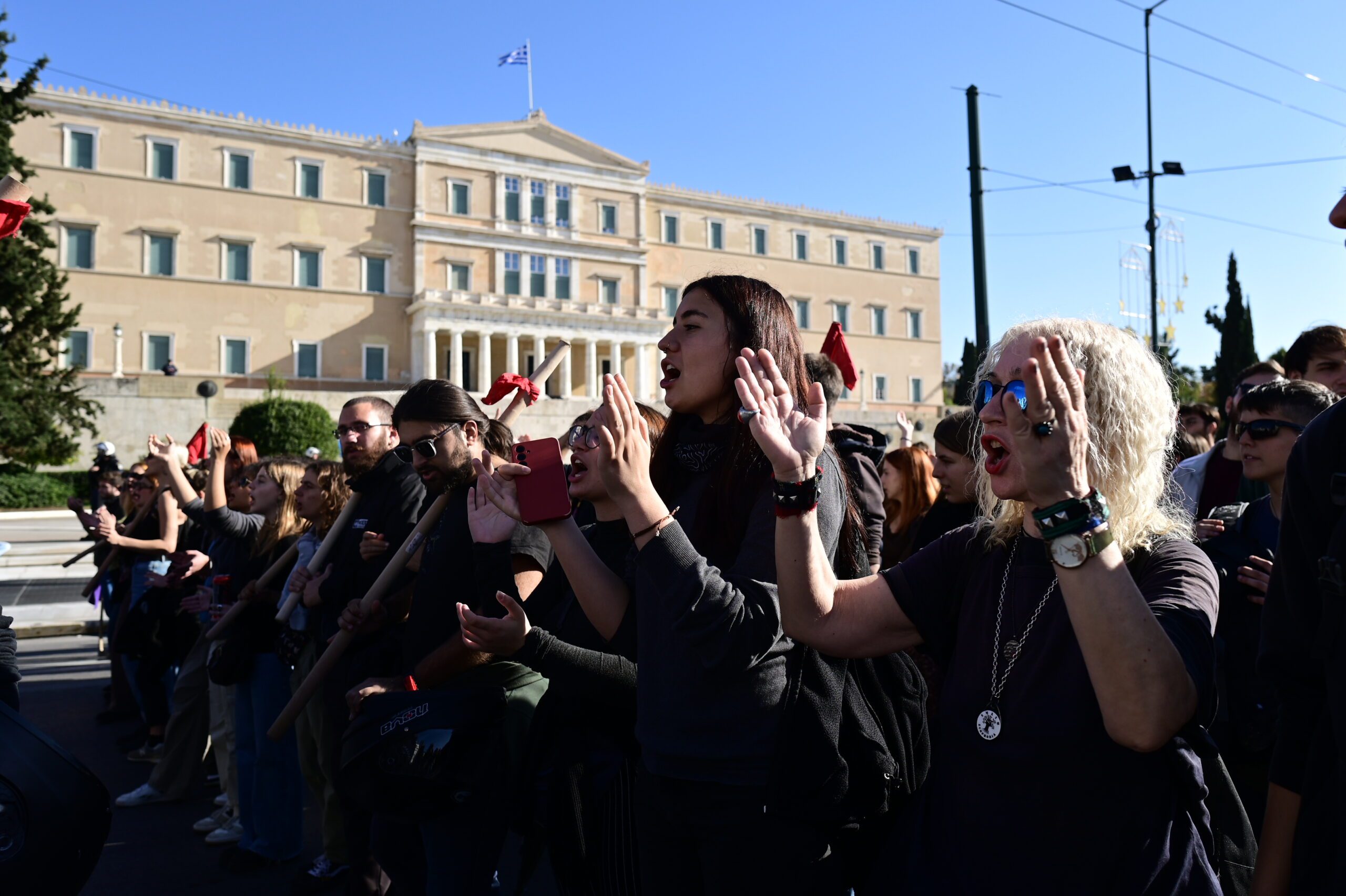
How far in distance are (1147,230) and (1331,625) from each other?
635 inches

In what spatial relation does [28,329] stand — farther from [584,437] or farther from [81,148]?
[584,437]

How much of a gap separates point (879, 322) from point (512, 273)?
917 inches

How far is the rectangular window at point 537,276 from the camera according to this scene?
164ft

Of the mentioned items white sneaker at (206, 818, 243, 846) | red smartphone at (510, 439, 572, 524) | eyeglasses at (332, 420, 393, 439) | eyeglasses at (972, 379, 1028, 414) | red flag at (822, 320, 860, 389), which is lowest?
white sneaker at (206, 818, 243, 846)

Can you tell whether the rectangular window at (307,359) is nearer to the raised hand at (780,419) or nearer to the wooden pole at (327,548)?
the wooden pole at (327,548)

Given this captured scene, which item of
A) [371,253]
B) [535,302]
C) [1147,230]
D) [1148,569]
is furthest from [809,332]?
[1148,569]

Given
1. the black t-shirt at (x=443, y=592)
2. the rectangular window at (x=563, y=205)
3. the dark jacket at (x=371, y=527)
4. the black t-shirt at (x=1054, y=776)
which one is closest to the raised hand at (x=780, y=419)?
the black t-shirt at (x=1054, y=776)

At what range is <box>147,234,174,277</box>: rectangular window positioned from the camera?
139 feet

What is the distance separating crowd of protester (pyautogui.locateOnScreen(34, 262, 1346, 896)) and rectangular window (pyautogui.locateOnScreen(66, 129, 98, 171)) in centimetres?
4506

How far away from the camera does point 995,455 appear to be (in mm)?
1811

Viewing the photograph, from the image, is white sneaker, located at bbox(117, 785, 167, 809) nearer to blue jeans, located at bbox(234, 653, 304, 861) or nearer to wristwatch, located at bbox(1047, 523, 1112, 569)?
blue jeans, located at bbox(234, 653, 304, 861)

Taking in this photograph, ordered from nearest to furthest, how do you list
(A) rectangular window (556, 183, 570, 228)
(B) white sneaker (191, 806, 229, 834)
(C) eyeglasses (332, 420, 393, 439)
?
(C) eyeglasses (332, 420, 393, 439) → (B) white sneaker (191, 806, 229, 834) → (A) rectangular window (556, 183, 570, 228)

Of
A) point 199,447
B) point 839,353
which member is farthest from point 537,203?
point 839,353

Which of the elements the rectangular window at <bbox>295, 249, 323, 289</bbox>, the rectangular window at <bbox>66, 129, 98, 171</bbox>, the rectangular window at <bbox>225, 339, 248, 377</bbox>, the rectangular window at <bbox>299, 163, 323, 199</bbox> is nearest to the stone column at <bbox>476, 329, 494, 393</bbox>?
the rectangular window at <bbox>295, 249, 323, 289</bbox>
